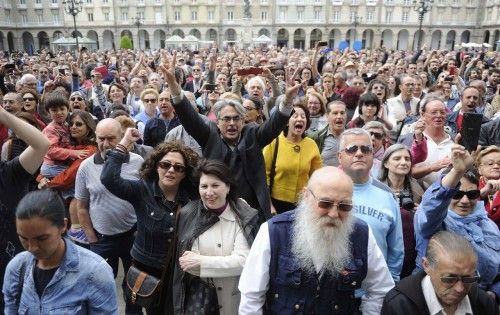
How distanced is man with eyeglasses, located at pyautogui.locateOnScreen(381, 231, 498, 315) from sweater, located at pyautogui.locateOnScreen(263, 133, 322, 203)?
7.04 ft

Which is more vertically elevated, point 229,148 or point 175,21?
point 175,21

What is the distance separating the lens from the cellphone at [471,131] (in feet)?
9.40

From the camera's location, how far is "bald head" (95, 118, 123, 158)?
12.0 feet

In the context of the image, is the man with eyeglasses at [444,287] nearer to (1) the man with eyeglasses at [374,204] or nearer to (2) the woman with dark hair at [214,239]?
(1) the man with eyeglasses at [374,204]

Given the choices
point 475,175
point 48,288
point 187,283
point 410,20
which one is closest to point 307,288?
point 187,283

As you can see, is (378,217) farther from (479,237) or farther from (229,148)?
(229,148)

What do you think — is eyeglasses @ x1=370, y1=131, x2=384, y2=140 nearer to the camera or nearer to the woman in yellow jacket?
the woman in yellow jacket

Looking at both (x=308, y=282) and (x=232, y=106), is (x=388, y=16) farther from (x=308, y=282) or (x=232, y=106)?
(x=308, y=282)

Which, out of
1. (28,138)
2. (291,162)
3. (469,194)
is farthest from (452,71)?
(28,138)

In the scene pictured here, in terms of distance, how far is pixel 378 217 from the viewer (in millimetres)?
2812

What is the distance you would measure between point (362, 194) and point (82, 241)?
275 cm

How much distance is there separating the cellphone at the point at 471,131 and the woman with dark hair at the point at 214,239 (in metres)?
1.58

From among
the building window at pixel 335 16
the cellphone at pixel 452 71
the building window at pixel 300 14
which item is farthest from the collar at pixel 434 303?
the building window at pixel 335 16

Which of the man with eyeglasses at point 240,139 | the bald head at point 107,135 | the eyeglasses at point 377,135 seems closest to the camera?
the bald head at point 107,135
